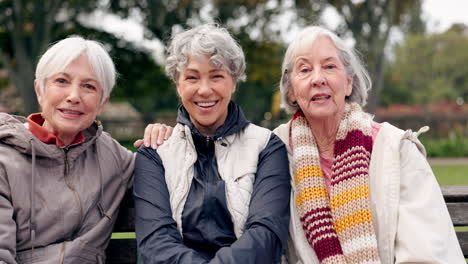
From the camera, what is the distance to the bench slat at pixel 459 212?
2.98 m

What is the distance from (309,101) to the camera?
2.92m

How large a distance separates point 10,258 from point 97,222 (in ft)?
1.53

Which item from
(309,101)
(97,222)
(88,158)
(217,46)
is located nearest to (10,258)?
(97,222)

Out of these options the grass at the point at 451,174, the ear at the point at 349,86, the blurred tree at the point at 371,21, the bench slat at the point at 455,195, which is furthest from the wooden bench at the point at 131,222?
the blurred tree at the point at 371,21

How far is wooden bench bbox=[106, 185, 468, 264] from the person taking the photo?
117 inches

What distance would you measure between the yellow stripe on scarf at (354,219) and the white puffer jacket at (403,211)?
67 mm

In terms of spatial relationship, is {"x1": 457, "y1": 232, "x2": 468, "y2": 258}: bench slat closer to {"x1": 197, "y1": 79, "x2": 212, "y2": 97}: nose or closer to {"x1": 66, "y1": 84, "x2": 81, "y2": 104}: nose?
{"x1": 197, "y1": 79, "x2": 212, "y2": 97}: nose

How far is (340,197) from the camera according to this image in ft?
9.14

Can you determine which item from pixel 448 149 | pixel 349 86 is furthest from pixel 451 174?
pixel 349 86

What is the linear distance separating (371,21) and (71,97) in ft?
52.2

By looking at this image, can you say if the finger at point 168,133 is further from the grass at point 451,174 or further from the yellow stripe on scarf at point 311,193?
the grass at point 451,174

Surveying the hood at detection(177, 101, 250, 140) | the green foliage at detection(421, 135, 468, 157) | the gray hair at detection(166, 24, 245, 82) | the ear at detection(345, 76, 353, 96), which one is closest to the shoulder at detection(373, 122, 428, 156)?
the ear at detection(345, 76, 353, 96)

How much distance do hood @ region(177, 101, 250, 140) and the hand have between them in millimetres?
98

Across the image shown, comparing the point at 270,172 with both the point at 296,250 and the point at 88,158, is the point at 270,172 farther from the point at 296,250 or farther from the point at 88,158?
the point at 88,158
